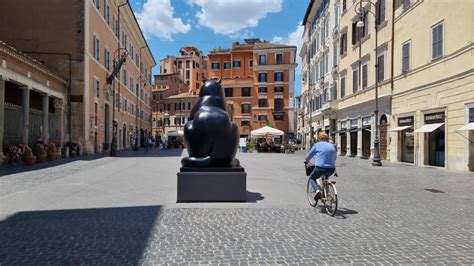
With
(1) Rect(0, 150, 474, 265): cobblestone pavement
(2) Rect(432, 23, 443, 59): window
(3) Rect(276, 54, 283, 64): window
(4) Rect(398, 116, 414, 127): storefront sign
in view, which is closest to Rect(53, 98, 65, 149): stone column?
(1) Rect(0, 150, 474, 265): cobblestone pavement

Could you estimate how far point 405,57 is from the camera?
22781mm

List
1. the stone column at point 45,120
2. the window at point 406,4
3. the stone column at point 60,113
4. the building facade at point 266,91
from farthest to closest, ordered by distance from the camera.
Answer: the building facade at point 266,91 → the stone column at point 60,113 → the stone column at point 45,120 → the window at point 406,4

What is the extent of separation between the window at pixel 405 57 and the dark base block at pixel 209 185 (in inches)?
686

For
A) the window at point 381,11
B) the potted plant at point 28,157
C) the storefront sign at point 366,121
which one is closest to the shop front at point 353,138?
the storefront sign at point 366,121

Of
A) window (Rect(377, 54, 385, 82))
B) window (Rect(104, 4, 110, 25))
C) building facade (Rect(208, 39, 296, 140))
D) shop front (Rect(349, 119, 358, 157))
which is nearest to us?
window (Rect(377, 54, 385, 82))

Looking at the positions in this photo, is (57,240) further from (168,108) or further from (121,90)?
(168,108)

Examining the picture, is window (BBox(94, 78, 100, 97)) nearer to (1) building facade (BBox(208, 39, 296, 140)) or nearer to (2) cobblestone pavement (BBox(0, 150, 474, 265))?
(2) cobblestone pavement (BBox(0, 150, 474, 265))

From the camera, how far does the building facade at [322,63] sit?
36.9m

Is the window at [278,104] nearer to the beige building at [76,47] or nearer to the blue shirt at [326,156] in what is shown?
the beige building at [76,47]

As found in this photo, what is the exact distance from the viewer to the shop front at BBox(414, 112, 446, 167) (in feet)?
63.1

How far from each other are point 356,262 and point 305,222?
7.22 feet

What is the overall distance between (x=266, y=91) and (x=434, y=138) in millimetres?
48718

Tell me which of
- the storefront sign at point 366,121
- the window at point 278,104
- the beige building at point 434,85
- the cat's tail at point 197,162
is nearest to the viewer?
the cat's tail at point 197,162

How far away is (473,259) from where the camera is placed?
4.94 metres
